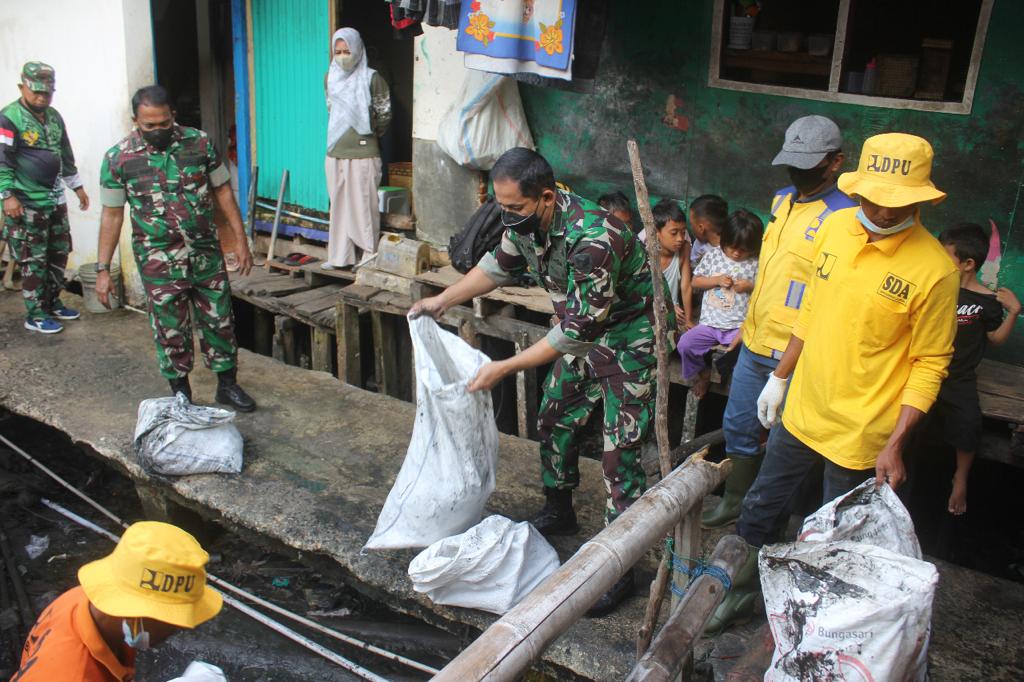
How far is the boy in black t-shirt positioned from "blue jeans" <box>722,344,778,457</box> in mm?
973

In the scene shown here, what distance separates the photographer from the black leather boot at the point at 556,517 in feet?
14.0

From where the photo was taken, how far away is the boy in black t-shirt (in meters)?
4.31

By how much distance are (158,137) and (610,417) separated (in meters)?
3.15

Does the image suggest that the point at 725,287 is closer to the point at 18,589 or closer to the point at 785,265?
the point at 785,265

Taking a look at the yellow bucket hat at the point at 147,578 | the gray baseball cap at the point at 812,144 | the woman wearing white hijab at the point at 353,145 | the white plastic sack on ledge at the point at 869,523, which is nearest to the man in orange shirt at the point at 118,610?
the yellow bucket hat at the point at 147,578

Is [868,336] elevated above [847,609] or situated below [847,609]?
above

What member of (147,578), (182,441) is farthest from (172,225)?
(147,578)

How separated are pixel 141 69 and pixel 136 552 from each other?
6.48 metres

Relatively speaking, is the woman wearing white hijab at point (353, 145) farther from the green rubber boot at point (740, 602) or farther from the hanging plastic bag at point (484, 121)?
the green rubber boot at point (740, 602)

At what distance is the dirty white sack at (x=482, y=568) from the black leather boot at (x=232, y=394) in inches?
95.3

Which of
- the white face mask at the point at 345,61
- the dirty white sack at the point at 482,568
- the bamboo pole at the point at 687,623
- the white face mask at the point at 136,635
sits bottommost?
the dirty white sack at the point at 482,568

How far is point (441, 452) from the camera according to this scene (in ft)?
12.5

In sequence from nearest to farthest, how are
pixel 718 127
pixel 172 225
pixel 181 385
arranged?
pixel 172 225
pixel 181 385
pixel 718 127

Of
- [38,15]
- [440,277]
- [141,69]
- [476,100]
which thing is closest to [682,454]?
[440,277]
